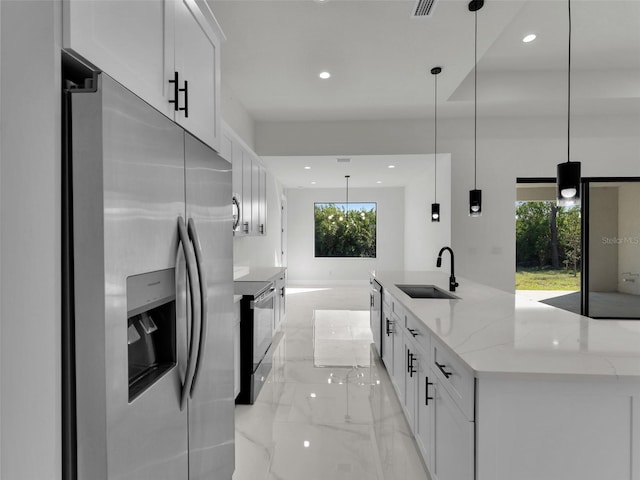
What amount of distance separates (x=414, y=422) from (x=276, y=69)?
133 inches

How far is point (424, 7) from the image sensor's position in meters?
2.19

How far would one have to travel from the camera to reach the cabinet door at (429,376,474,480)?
49.9 inches

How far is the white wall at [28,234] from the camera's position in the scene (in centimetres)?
73

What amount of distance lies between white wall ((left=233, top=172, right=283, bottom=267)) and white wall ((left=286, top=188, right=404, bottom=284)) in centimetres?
136

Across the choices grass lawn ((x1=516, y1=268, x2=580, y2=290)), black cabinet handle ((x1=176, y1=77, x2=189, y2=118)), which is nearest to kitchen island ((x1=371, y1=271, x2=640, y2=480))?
black cabinet handle ((x1=176, y1=77, x2=189, y2=118))

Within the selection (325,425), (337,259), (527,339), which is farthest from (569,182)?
(337,259)

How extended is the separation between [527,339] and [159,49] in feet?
6.26

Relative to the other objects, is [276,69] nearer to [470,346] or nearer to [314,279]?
[470,346]

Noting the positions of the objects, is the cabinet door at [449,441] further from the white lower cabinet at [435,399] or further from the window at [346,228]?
the window at [346,228]

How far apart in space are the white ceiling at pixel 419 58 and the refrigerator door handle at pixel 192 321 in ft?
7.15

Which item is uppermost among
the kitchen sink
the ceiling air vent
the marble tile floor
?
the ceiling air vent

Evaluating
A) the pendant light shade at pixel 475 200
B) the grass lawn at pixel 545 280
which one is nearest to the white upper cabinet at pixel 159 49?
the pendant light shade at pixel 475 200

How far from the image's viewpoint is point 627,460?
3.84ft

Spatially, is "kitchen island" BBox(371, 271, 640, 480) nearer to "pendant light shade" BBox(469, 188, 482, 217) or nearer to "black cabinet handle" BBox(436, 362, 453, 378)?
"black cabinet handle" BBox(436, 362, 453, 378)
